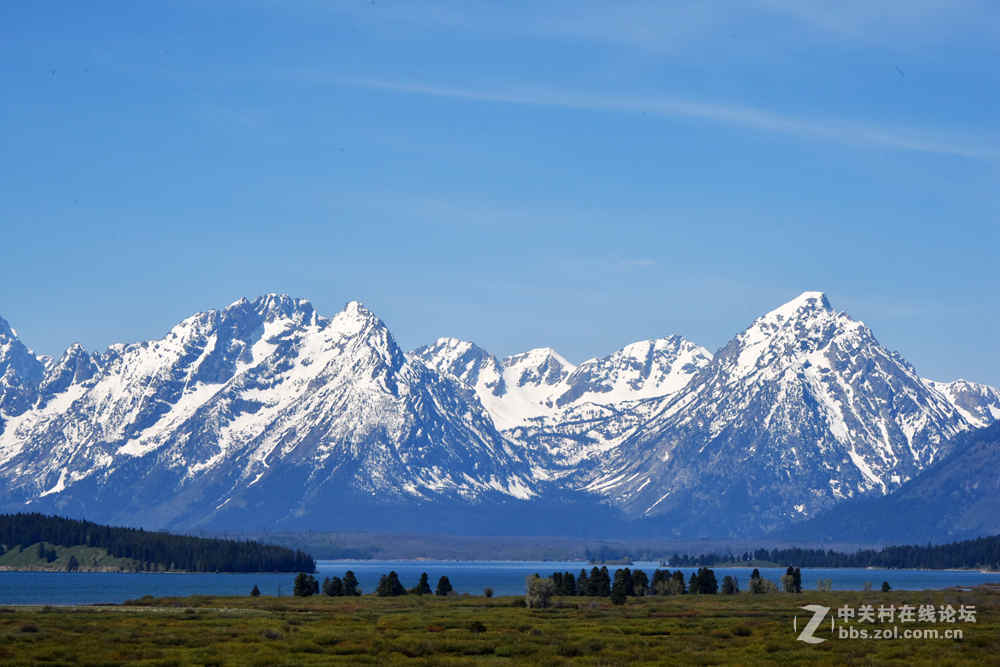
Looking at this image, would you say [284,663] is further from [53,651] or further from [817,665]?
[817,665]

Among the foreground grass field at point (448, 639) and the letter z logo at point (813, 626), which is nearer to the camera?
the foreground grass field at point (448, 639)

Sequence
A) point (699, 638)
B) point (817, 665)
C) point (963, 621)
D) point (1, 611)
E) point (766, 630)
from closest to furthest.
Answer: point (817, 665) < point (699, 638) < point (766, 630) < point (963, 621) < point (1, 611)

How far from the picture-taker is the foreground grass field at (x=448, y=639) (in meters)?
116

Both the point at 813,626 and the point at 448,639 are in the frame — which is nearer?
A: the point at 448,639

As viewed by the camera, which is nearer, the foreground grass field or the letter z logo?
the foreground grass field

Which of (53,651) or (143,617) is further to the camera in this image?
(143,617)

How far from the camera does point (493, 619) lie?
168125 mm

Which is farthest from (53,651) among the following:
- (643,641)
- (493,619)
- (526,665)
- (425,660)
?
(493,619)

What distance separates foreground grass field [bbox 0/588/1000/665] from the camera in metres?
116

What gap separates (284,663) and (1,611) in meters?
79.9

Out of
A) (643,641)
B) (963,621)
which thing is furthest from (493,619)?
(963,621)

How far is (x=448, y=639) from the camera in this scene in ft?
Answer: 439

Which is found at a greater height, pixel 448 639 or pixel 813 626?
pixel 813 626

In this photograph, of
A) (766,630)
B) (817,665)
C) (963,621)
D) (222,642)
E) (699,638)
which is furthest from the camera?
(963,621)
